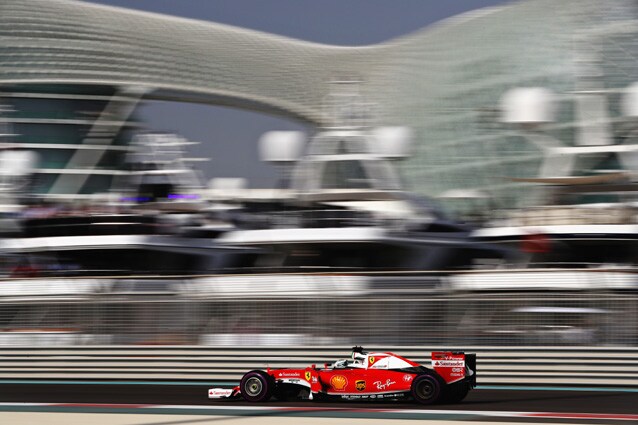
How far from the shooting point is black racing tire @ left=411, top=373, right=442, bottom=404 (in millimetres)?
14859

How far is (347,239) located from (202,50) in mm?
37974

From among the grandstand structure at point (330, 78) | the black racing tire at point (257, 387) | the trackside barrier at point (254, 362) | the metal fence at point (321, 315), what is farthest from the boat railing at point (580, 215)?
the black racing tire at point (257, 387)

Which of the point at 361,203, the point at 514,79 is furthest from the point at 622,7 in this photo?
the point at 361,203

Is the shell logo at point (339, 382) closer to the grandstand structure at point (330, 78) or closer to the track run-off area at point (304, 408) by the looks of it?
the track run-off area at point (304, 408)

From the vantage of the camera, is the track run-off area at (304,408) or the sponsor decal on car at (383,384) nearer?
the track run-off area at (304,408)

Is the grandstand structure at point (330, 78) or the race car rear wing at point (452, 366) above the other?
the grandstand structure at point (330, 78)

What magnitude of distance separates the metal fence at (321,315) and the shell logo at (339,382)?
3.85 metres

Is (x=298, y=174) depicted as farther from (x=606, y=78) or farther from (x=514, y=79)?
(x=514, y=79)

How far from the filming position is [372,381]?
15.3m

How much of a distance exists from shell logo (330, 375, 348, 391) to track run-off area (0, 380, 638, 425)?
0.26 metres

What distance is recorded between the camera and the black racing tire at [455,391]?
14.9 metres

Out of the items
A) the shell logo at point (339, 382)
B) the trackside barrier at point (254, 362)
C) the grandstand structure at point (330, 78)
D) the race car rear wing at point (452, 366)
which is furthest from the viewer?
the grandstand structure at point (330, 78)

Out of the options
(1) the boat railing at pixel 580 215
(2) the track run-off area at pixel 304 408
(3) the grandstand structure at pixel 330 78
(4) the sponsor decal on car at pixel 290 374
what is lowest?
(2) the track run-off area at pixel 304 408

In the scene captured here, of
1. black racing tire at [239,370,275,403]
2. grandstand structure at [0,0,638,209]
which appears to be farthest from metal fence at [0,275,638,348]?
grandstand structure at [0,0,638,209]
